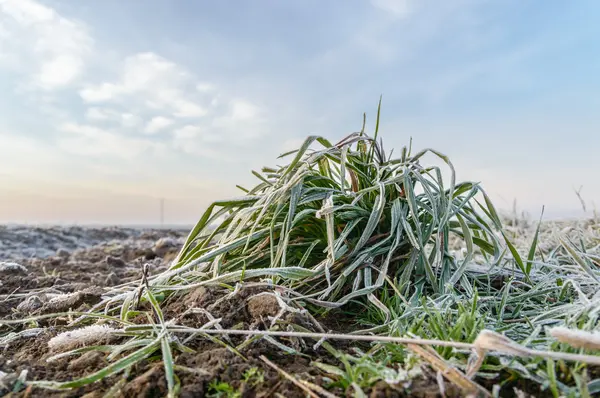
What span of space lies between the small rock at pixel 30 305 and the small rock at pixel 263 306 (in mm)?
1085

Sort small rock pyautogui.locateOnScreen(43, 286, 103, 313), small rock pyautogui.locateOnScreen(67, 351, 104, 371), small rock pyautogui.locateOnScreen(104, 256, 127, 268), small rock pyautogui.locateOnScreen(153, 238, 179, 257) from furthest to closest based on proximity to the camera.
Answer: small rock pyautogui.locateOnScreen(153, 238, 179, 257) < small rock pyautogui.locateOnScreen(104, 256, 127, 268) < small rock pyautogui.locateOnScreen(43, 286, 103, 313) < small rock pyautogui.locateOnScreen(67, 351, 104, 371)

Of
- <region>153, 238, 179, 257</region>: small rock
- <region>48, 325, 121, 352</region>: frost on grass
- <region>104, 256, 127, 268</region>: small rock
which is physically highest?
<region>153, 238, 179, 257</region>: small rock

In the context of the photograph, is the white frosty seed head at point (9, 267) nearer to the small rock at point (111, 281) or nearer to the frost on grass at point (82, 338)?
the small rock at point (111, 281)

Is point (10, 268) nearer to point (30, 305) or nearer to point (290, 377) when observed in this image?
point (30, 305)

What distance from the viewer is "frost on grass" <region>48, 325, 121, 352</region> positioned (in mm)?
1226

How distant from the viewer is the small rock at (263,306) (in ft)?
3.95

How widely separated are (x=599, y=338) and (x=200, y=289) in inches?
41.0

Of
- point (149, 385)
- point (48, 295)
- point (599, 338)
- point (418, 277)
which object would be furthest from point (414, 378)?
point (48, 295)

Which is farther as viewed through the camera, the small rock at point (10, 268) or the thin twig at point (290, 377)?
the small rock at point (10, 268)

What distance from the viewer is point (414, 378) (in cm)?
91

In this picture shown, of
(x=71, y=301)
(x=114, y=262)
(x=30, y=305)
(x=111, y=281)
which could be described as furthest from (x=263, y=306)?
(x=114, y=262)

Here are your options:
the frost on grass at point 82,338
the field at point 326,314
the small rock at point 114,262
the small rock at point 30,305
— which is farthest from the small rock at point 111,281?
the frost on grass at point 82,338

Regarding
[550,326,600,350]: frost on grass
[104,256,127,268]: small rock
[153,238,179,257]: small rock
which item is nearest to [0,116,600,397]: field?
[550,326,600,350]: frost on grass

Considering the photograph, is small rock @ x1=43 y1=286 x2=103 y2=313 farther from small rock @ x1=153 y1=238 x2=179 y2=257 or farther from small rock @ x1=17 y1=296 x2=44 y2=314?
small rock @ x1=153 y1=238 x2=179 y2=257
